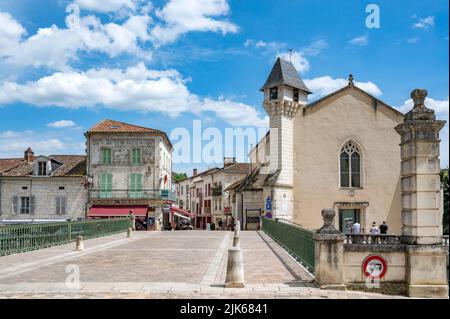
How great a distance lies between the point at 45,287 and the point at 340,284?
5769mm

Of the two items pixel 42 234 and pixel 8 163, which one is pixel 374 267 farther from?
pixel 8 163

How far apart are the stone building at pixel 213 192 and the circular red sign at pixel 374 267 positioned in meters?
39.7

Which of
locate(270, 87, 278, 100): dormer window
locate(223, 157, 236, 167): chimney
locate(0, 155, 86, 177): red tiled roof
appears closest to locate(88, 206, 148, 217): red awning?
locate(0, 155, 86, 177): red tiled roof

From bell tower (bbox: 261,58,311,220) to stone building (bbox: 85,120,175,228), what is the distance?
1156 centimetres

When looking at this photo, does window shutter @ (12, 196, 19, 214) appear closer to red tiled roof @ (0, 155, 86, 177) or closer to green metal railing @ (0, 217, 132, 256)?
red tiled roof @ (0, 155, 86, 177)

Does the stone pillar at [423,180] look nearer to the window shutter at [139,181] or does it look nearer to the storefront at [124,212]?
the storefront at [124,212]

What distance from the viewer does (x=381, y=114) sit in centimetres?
3606

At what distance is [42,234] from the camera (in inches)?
768

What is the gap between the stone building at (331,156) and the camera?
113 ft

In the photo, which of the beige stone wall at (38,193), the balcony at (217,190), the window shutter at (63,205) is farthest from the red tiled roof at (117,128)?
the balcony at (217,190)

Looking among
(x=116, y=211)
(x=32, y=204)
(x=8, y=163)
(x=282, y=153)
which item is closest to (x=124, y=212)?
(x=116, y=211)

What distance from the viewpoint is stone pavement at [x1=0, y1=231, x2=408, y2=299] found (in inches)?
368

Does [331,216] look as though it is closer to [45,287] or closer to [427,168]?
[427,168]
